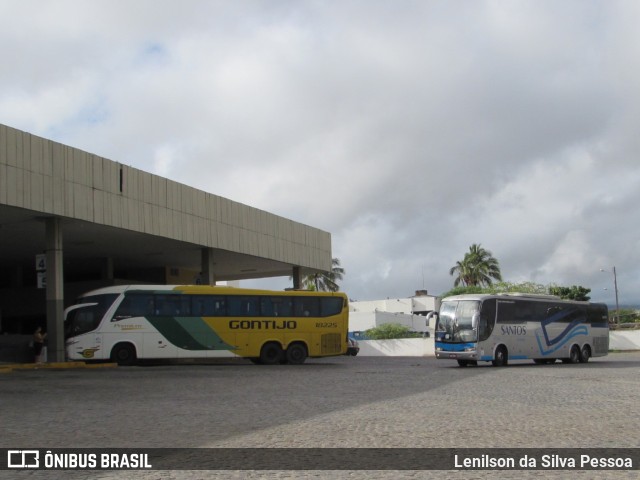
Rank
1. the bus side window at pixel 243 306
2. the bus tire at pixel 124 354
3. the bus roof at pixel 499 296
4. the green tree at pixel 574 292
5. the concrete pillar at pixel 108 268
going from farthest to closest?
the green tree at pixel 574 292
the concrete pillar at pixel 108 268
the bus side window at pixel 243 306
the bus roof at pixel 499 296
the bus tire at pixel 124 354

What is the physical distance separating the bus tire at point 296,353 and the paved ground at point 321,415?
1053 cm

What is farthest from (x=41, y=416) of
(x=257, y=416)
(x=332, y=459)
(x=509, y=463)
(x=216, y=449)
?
(x=509, y=463)

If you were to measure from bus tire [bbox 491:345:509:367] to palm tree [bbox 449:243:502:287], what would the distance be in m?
53.6

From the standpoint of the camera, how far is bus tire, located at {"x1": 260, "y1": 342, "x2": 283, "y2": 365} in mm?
30562

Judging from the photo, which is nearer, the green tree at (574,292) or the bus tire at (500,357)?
the bus tire at (500,357)

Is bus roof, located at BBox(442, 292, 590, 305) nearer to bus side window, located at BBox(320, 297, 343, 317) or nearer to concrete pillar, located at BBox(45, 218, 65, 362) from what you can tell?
bus side window, located at BBox(320, 297, 343, 317)

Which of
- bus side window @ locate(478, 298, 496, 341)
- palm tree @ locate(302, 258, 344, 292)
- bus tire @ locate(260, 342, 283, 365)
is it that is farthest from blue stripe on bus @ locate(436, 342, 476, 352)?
palm tree @ locate(302, 258, 344, 292)

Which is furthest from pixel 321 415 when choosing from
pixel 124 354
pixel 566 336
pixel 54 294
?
pixel 566 336

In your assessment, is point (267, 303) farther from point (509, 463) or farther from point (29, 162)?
point (509, 463)

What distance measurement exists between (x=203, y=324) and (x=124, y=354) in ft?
10.3

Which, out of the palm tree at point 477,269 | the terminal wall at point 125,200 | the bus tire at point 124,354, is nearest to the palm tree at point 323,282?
the palm tree at point 477,269

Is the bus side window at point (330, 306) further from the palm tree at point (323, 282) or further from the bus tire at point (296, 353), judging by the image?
the palm tree at point (323, 282)

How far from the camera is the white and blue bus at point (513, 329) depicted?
2891 centimetres

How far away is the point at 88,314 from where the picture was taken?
1123 inches
